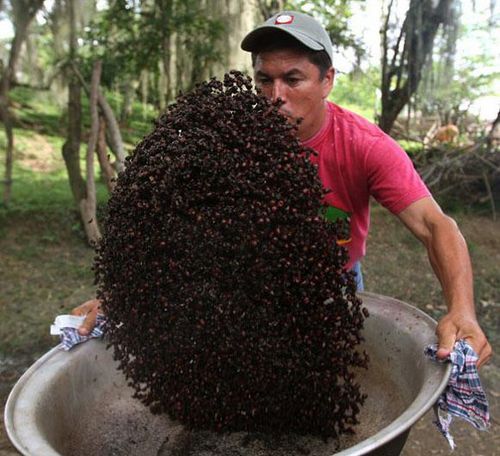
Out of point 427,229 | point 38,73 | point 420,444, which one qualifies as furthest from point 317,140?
point 38,73

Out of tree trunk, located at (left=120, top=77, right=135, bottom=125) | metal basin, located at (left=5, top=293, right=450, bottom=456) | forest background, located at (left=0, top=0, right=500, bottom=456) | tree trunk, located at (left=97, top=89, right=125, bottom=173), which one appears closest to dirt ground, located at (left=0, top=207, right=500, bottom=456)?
forest background, located at (left=0, top=0, right=500, bottom=456)

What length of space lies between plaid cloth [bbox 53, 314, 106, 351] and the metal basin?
2cm

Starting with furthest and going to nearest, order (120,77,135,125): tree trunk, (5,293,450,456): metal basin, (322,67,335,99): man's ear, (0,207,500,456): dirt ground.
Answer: (120,77,135,125): tree trunk → (0,207,500,456): dirt ground → (322,67,335,99): man's ear → (5,293,450,456): metal basin

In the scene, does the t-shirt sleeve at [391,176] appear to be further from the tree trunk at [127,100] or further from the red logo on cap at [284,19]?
the tree trunk at [127,100]

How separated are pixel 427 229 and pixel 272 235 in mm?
671

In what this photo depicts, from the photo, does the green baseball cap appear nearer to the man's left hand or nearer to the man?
the man

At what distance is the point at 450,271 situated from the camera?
5.73 ft

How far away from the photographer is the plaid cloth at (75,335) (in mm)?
1845

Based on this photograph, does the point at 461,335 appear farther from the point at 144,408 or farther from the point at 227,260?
Result: the point at 144,408

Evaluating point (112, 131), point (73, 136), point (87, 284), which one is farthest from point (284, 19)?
point (73, 136)

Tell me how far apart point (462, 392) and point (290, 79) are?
1135 millimetres

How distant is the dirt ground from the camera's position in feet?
11.7

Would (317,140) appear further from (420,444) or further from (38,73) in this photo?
(38,73)

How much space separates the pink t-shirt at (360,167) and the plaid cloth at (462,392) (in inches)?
24.1
